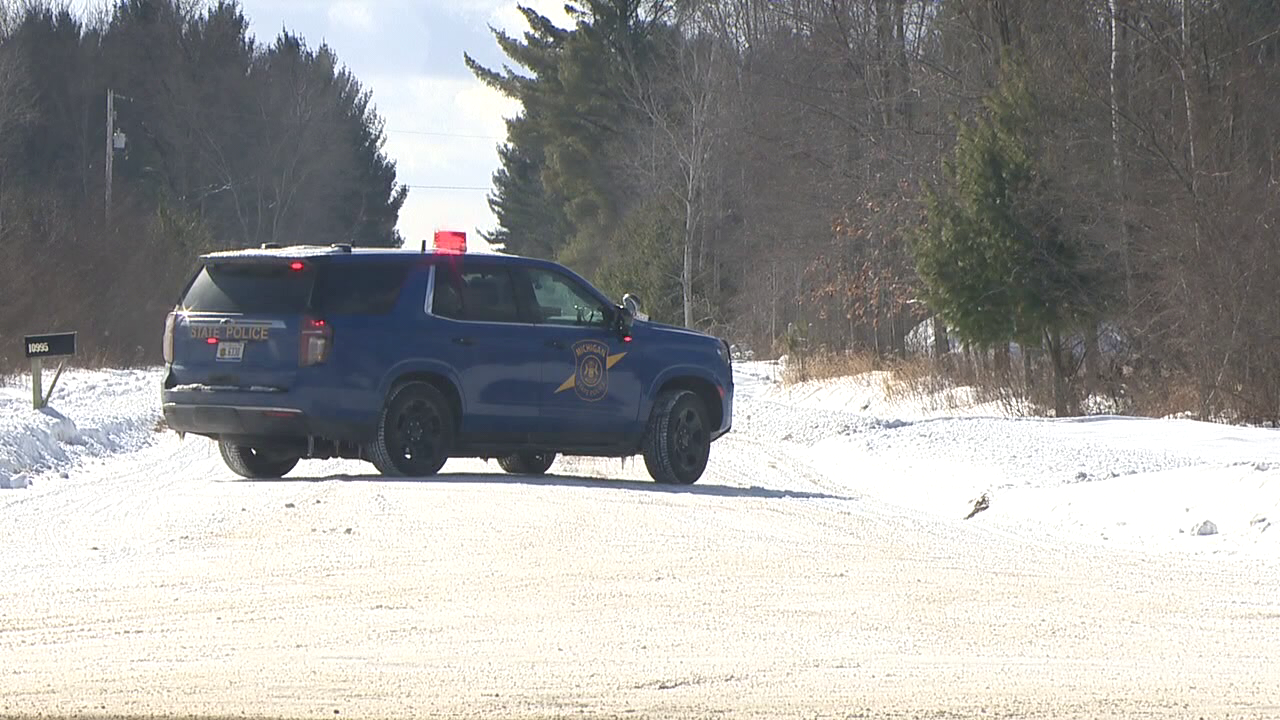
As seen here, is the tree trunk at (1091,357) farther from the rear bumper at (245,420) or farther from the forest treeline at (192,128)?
the forest treeline at (192,128)

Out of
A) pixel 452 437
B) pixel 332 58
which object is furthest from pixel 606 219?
pixel 452 437

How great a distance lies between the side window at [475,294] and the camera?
15.0 m

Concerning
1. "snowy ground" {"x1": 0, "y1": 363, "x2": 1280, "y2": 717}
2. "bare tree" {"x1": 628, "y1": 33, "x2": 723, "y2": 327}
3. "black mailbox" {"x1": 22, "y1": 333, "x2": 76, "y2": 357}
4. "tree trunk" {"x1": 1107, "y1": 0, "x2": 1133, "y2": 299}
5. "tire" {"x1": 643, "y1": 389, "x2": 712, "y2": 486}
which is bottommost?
"snowy ground" {"x1": 0, "y1": 363, "x2": 1280, "y2": 717}

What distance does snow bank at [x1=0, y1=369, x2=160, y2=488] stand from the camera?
54.5ft

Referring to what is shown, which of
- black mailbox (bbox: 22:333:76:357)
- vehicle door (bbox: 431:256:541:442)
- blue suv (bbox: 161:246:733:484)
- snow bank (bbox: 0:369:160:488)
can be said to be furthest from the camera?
black mailbox (bbox: 22:333:76:357)

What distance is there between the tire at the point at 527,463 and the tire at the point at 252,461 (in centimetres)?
210

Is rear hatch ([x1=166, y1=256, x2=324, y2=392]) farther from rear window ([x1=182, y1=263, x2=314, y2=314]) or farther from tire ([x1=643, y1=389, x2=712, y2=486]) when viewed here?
tire ([x1=643, y1=389, x2=712, y2=486])

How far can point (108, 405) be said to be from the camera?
25422mm

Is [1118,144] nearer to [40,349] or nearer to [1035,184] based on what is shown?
[1035,184]

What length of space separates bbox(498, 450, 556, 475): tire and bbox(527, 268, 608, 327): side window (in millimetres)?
1637

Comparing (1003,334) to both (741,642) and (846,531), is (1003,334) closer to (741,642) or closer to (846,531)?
(846,531)

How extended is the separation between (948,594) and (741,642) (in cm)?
193

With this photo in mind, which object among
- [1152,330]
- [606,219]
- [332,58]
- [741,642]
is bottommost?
[741,642]

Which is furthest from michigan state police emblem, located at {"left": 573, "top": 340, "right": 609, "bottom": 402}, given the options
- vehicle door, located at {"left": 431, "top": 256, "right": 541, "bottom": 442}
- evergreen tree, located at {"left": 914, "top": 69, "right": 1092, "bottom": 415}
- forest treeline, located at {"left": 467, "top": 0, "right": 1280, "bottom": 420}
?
evergreen tree, located at {"left": 914, "top": 69, "right": 1092, "bottom": 415}
